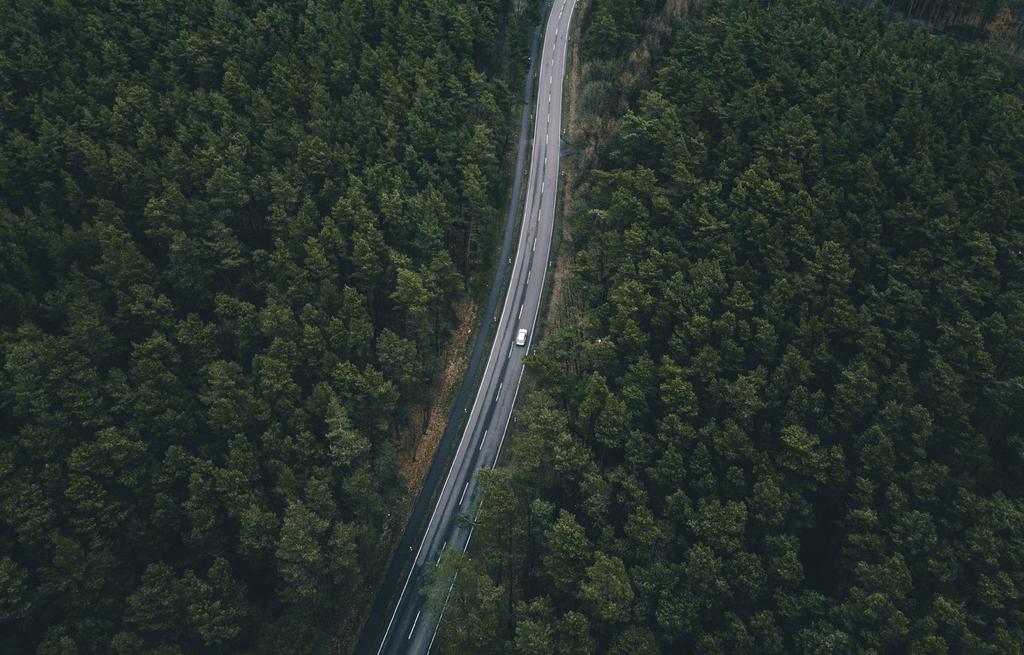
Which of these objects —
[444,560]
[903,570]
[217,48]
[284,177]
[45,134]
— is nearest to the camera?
[903,570]

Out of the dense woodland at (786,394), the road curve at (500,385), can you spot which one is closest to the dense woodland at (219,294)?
the road curve at (500,385)

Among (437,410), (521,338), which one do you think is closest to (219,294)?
(437,410)

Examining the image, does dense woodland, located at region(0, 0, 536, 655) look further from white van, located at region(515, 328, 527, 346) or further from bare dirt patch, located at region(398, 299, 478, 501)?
white van, located at region(515, 328, 527, 346)

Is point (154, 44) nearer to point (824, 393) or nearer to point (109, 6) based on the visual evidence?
point (109, 6)

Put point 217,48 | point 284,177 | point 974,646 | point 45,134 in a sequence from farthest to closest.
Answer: point 217,48 → point 284,177 → point 45,134 → point 974,646

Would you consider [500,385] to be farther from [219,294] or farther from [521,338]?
[219,294]

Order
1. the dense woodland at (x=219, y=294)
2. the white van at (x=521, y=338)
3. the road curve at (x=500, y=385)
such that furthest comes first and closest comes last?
the white van at (x=521, y=338) < the road curve at (x=500, y=385) < the dense woodland at (x=219, y=294)

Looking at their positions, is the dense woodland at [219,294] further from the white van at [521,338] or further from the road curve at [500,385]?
the white van at [521,338]

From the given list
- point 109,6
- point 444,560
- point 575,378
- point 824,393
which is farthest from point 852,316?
point 109,6
